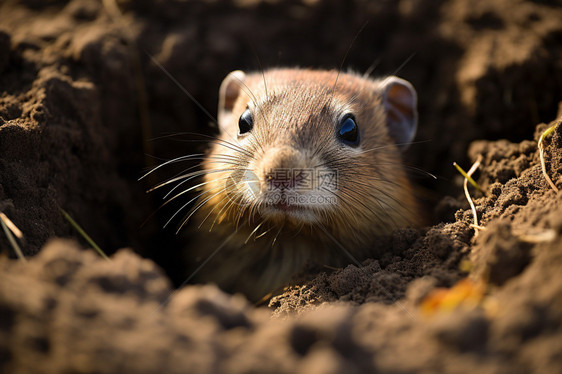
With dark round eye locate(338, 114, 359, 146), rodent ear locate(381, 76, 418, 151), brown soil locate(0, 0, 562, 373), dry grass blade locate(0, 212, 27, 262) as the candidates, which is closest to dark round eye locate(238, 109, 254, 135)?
dark round eye locate(338, 114, 359, 146)

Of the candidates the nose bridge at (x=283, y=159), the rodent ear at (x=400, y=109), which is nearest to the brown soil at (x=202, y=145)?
the rodent ear at (x=400, y=109)

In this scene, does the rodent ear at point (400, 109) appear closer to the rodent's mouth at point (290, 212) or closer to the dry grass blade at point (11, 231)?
the rodent's mouth at point (290, 212)

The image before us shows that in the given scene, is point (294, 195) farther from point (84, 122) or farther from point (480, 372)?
point (84, 122)

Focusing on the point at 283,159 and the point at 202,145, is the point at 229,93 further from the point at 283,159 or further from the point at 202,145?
the point at 283,159

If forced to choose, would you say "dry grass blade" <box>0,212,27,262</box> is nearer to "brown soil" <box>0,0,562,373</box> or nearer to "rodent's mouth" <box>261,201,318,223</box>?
"brown soil" <box>0,0,562,373</box>

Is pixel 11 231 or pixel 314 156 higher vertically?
pixel 314 156

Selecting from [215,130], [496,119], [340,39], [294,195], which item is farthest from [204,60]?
[496,119]

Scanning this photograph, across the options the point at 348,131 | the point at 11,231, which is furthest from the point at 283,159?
the point at 11,231

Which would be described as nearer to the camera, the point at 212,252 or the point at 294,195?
the point at 294,195
